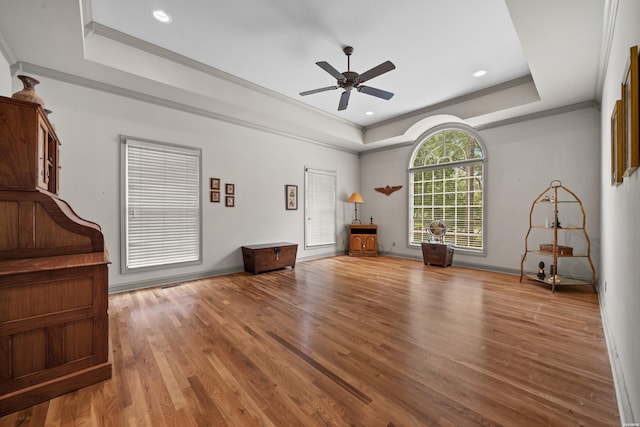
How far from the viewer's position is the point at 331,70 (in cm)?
321

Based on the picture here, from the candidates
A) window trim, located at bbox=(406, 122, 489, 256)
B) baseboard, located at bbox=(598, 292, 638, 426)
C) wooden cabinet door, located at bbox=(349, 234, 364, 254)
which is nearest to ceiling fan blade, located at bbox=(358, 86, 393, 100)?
window trim, located at bbox=(406, 122, 489, 256)

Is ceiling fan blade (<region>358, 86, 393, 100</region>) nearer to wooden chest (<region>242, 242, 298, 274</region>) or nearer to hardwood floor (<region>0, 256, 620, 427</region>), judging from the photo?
hardwood floor (<region>0, 256, 620, 427</region>)

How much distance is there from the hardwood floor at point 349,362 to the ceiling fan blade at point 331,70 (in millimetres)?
2844

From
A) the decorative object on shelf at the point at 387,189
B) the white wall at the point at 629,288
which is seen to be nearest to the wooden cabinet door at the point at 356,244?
the decorative object on shelf at the point at 387,189

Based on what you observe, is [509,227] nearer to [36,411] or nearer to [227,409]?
[227,409]

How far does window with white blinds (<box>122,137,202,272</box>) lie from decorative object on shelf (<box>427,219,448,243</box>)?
4610mm

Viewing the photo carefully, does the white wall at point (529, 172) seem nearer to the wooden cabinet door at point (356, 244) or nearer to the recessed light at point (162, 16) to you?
the wooden cabinet door at point (356, 244)

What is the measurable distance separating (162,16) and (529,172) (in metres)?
5.85

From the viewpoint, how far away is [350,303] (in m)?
3.32

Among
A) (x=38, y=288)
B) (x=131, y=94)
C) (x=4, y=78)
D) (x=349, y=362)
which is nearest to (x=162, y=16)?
(x=131, y=94)

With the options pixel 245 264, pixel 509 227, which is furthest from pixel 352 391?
pixel 509 227

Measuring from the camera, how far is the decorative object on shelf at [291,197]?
5805 millimetres

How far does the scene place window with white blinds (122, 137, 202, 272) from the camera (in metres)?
3.89

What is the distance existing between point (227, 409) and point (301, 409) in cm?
43
